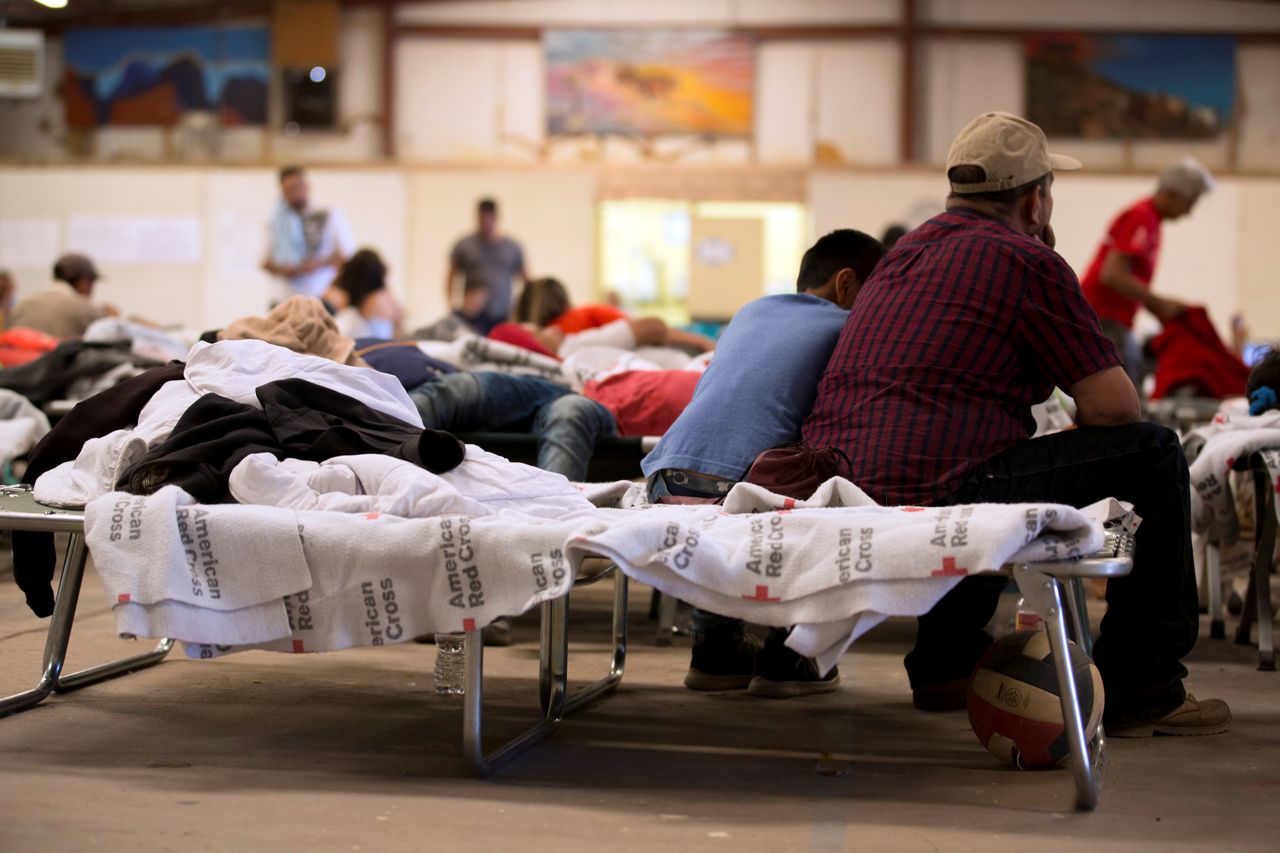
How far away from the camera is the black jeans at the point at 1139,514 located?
2.59 m

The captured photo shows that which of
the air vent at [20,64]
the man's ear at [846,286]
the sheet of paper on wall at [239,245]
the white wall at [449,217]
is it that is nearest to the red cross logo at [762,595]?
the man's ear at [846,286]

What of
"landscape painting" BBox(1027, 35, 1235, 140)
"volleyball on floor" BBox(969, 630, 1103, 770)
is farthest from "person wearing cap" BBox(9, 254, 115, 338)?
"landscape painting" BBox(1027, 35, 1235, 140)

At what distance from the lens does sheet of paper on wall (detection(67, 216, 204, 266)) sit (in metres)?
12.8

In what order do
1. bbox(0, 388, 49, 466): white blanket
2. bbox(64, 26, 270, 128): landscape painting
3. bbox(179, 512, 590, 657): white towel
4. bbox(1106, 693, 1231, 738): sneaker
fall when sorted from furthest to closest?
1. bbox(64, 26, 270, 128): landscape painting
2. bbox(0, 388, 49, 466): white blanket
3. bbox(1106, 693, 1231, 738): sneaker
4. bbox(179, 512, 590, 657): white towel

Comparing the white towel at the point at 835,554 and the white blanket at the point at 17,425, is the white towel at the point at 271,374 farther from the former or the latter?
the white blanket at the point at 17,425

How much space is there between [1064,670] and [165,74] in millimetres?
12588

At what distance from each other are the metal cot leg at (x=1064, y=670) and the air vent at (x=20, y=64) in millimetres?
11085

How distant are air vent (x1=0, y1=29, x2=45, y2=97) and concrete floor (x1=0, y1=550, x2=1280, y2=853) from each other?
9391 millimetres

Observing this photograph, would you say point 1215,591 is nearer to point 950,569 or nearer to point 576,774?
point 950,569

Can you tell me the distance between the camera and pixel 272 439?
8.83 feet

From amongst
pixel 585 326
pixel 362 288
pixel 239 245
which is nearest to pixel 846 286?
pixel 585 326

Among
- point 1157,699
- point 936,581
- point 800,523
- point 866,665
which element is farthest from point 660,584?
point 866,665

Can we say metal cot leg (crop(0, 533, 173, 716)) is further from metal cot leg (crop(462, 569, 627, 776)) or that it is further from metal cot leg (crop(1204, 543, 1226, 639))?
metal cot leg (crop(1204, 543, 1226, 639))

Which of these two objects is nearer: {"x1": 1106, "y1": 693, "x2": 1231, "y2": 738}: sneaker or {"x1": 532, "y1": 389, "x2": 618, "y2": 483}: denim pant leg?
{"x1": 1106, "y1": 693, "x2": 1231, "y2": 738}: sneaker
